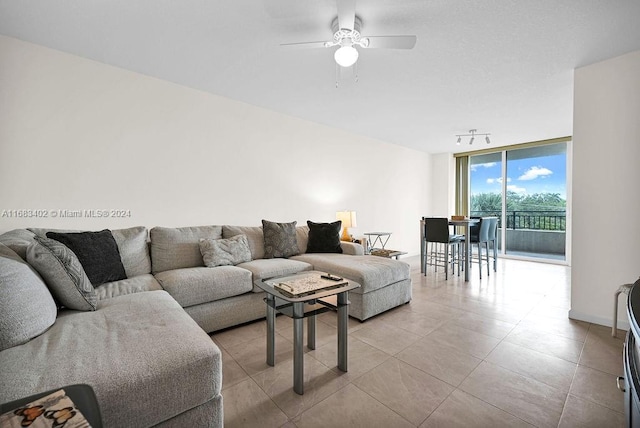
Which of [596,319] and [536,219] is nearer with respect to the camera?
[596,319]

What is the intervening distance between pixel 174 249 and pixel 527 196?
6.51 m

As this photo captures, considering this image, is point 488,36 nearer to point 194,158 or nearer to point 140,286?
point 194,158

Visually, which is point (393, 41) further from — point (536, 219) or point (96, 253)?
point (536, 219)

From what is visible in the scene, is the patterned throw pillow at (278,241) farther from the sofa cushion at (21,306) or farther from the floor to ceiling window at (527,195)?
the floor to ceiling window at (527,195)

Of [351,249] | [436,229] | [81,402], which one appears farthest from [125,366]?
[436,229]

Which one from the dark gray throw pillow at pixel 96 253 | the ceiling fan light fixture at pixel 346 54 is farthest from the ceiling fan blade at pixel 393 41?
the dark gray throw pillow at pixel 96 253

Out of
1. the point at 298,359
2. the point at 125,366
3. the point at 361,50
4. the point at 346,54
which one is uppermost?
the point at 361,50

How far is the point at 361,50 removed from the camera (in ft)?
7.89

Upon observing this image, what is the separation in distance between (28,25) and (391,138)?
4.81 meters

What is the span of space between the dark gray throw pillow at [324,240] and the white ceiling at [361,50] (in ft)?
5.29

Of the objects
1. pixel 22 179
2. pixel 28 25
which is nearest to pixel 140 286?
pixel 22 179

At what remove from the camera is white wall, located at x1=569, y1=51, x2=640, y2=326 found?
239cm

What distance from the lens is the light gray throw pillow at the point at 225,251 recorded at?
2714mm

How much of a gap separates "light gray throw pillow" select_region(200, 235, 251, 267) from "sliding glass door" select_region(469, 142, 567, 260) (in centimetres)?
560
